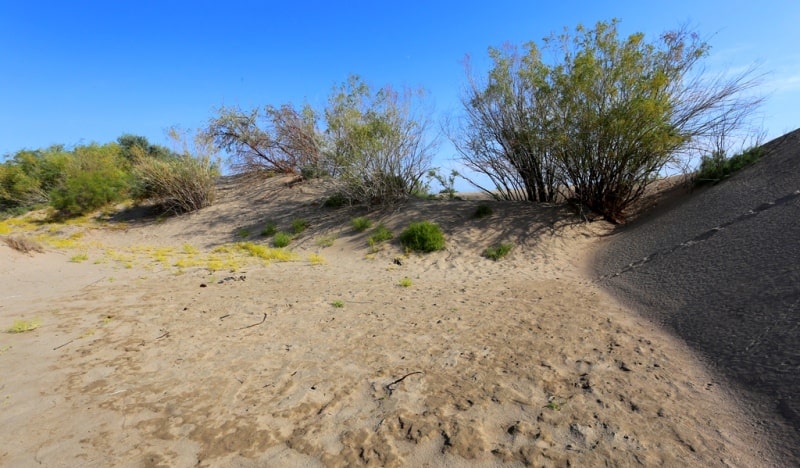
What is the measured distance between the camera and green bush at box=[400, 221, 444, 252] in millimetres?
9711

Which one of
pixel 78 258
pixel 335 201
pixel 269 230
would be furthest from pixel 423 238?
pixel 78 258

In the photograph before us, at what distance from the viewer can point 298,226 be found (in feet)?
41.7

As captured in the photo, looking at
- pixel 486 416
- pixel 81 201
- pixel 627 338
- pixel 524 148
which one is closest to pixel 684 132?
pixel 524 148

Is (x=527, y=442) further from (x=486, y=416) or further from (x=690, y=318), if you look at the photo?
(x=690, y=318)

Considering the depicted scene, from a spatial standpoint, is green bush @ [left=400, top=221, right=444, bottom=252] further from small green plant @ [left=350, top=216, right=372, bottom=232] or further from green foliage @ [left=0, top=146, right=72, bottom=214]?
green foliage @ [left=0, top=146, right=72, bottom=214]

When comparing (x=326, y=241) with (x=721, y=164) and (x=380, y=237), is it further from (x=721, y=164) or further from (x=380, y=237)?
(x=721, y=164)

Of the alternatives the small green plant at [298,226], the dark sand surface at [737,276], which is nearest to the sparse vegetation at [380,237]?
the small green plant at [298,226]

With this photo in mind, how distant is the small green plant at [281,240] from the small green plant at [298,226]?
45 centimetres

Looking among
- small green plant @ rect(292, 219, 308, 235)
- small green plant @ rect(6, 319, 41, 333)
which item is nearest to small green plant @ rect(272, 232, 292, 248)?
small green plant @ rect(292, 219, 308, 235)

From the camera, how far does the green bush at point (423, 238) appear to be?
31.9 feet

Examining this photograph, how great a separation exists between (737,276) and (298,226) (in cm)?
1095

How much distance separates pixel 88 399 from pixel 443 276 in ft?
19.3

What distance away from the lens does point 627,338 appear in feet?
13.9

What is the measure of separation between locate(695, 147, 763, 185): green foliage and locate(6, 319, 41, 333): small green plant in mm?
13147
